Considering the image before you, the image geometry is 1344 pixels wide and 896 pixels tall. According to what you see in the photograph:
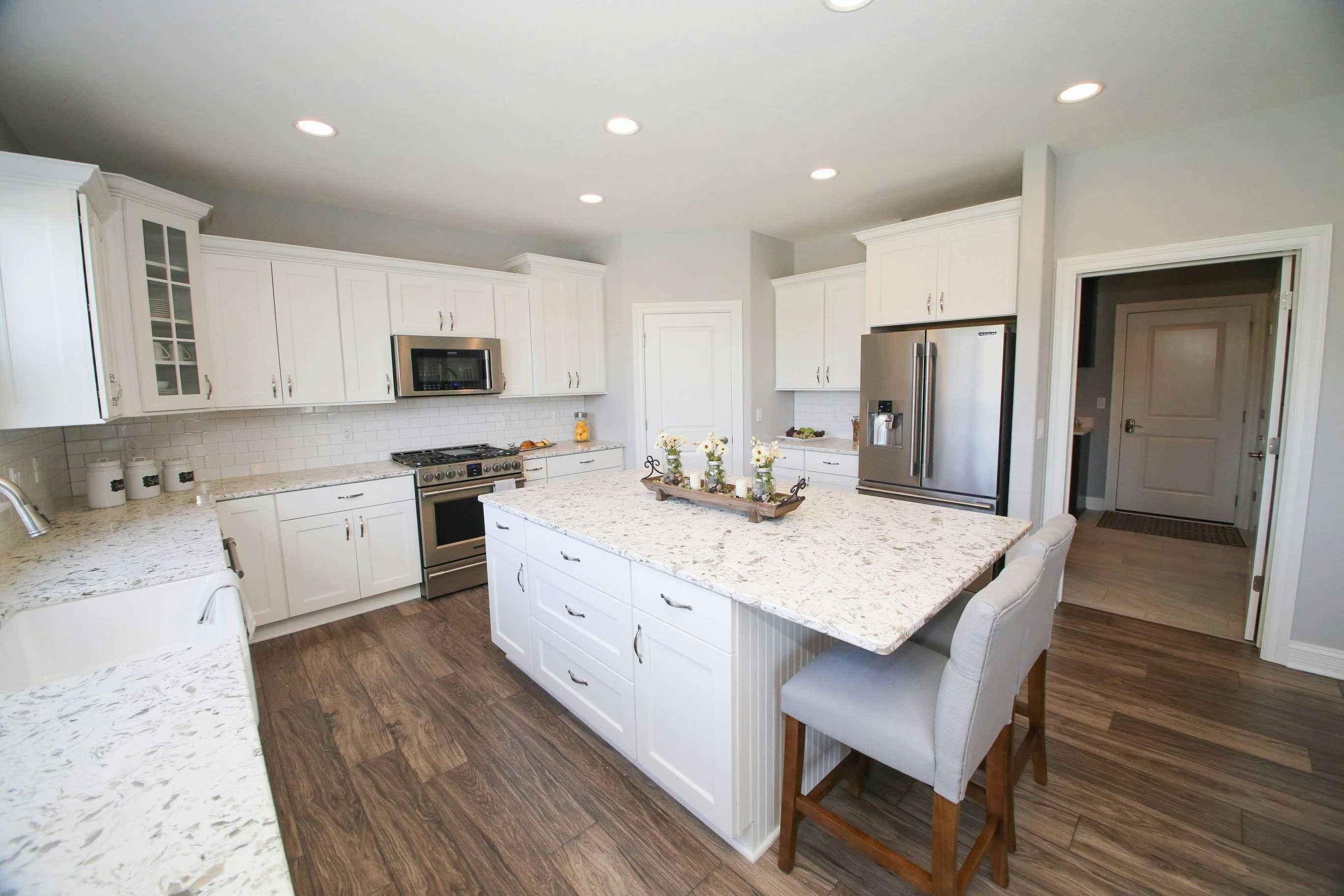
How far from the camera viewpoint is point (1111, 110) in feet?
8.26

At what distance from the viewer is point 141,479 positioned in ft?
9.22

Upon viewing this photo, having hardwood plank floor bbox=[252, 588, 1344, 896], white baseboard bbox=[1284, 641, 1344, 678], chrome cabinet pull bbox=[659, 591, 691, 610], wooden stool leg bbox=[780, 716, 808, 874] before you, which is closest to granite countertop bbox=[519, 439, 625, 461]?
hardwood plank floor bbox=[252, 588, 1344, 896]

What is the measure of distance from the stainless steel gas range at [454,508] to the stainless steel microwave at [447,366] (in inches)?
18.4

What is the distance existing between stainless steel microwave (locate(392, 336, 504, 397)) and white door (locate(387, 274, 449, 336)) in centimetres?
9

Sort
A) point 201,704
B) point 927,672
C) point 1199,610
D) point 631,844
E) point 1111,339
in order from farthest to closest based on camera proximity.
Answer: point 1111,339 → point 1199,610 → point 631,844 → point 927,672 → point 201,704

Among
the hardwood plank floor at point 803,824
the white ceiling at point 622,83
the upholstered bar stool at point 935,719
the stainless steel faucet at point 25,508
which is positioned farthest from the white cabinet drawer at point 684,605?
the white ceiling at point 622,83

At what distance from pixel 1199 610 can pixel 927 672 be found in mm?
2951

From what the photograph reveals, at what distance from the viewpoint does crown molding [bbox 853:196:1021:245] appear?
123 inches

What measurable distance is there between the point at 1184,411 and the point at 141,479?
7837mm

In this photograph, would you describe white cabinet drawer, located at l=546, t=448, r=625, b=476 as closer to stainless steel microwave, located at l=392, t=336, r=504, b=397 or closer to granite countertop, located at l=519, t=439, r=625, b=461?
granite countertop, located at l=519, t=439, r=625, b=461

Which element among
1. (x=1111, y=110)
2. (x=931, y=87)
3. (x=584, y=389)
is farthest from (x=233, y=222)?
(x=1111, y=110)

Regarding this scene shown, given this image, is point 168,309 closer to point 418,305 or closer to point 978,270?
point 418,305

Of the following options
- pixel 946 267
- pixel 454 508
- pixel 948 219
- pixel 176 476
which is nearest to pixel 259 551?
pixel 176 476

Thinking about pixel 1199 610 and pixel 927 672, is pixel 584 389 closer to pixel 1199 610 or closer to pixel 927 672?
pixel 927 672
